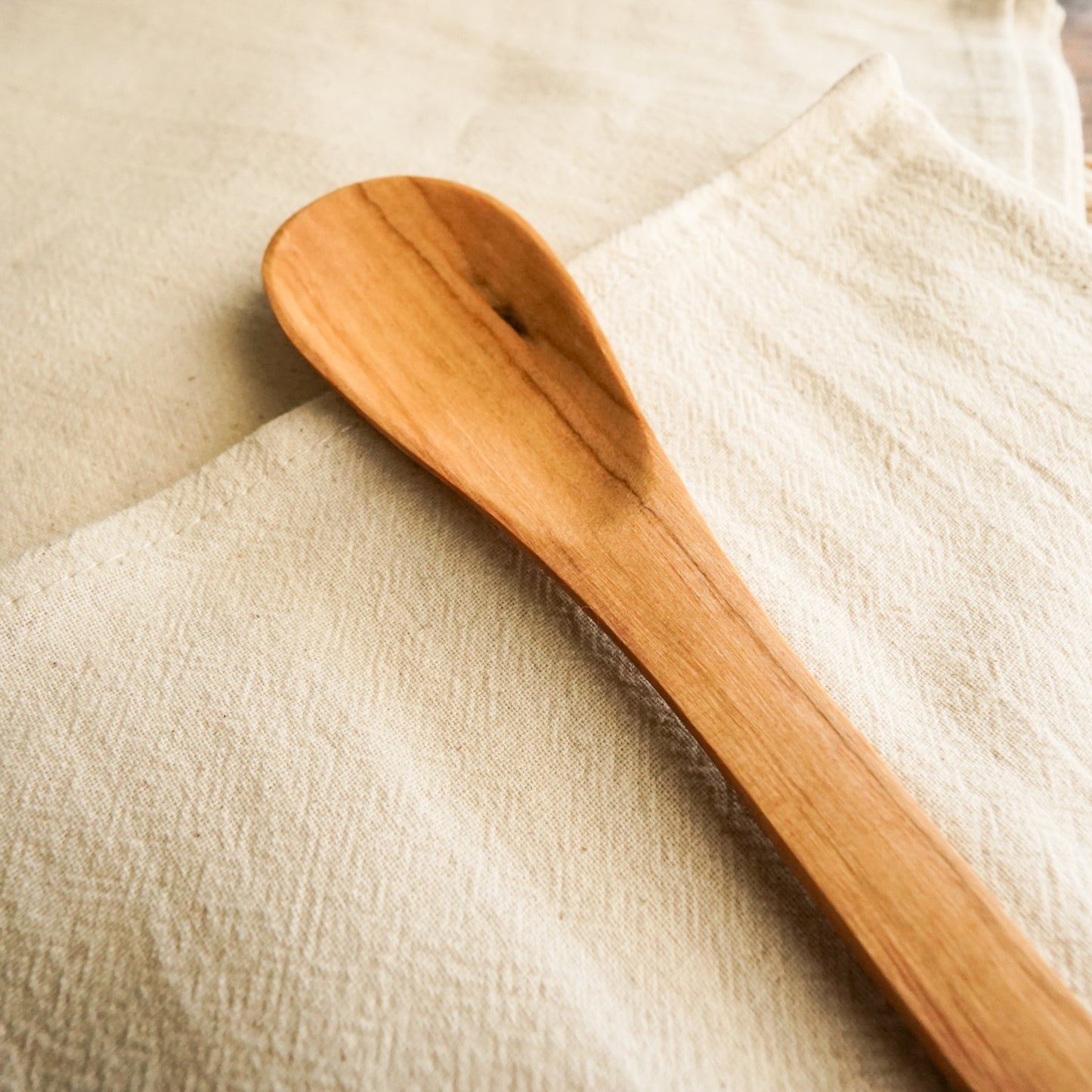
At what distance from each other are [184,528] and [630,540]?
174 mm

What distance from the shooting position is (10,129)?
54 cm

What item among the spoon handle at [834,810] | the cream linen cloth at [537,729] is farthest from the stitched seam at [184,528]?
the spoon handle at [834,810]

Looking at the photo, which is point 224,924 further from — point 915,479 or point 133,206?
point 133,206

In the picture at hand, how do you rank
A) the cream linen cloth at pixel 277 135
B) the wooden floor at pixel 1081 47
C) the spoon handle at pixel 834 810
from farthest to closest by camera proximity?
1. the wooden floor at pixel 1081 47
2. the cream linen cloth at pixel 277 135
3. the spoon handle at pixel 834 810

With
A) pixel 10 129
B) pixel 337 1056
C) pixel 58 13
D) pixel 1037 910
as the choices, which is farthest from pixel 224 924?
pixel 58 13

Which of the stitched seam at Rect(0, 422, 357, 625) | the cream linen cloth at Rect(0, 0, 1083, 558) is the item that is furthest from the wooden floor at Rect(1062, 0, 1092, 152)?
the stitched seam at Rect(0, 422, 357, 625)

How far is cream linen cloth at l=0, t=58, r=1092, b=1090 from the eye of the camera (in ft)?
0.84

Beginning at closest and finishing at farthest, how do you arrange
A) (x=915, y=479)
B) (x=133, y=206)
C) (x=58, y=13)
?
1. (x=915, y=479)
2. (x=133, y=206)
3. (x=58, y=13)

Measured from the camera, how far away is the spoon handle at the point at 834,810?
23 centimetres

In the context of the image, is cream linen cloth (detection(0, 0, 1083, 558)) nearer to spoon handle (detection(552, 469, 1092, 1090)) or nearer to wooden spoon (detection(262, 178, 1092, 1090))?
wooden spoon (detection(262, 178, 1092, 1090))

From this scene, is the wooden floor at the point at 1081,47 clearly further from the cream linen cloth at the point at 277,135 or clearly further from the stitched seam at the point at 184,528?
the stitched seam at the point at 184,528

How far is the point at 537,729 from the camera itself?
306 millimetres

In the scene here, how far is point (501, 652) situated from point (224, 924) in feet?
0.41

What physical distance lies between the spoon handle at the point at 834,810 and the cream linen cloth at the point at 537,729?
27mm
